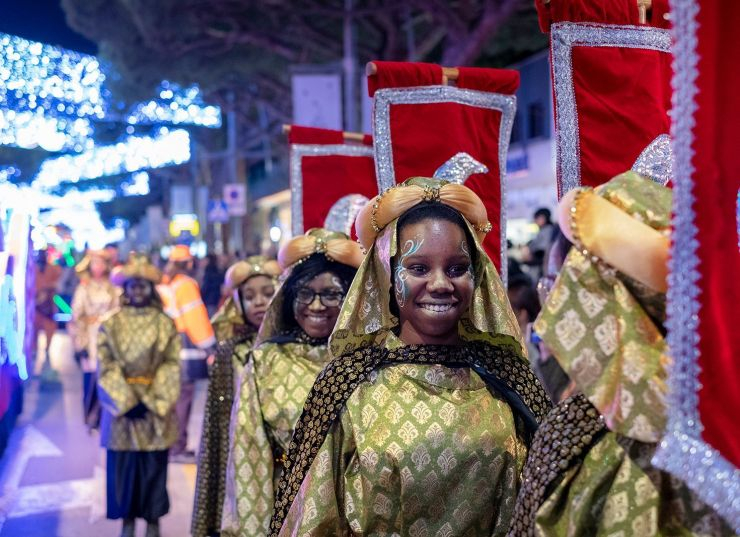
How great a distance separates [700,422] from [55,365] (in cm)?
1699

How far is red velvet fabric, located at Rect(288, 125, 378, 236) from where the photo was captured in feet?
18.2

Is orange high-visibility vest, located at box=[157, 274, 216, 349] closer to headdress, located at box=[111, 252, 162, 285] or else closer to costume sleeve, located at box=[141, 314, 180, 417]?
headdress, located at box=[111, 252, 162, 285]

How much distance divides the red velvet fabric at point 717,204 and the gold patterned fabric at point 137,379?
5.33m

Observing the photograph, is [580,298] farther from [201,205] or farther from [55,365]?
[201,205]

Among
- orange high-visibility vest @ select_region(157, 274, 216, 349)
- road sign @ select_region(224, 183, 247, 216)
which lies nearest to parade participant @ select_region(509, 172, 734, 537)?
orange high-visibility vest @ select_region(157, 274, 216, 349)

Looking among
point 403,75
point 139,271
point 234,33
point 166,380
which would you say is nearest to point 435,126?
point 403,75

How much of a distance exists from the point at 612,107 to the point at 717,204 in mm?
1670

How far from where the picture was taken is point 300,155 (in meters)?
5.63

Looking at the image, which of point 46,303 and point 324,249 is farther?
point 46,303

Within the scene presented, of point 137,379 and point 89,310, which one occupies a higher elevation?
point 89,310

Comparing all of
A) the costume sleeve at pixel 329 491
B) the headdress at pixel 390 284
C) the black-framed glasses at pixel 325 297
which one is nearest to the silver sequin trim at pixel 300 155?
the black-framed glasses at pixel 325 297

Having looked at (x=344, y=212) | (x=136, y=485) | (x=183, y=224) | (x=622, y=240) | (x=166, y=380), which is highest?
(x=183, y=224)

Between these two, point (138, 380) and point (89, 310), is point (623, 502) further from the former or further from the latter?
point (89, 310)

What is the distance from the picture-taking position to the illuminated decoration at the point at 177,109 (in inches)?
899
